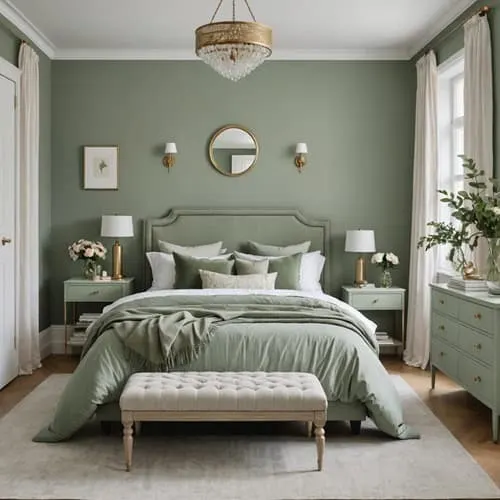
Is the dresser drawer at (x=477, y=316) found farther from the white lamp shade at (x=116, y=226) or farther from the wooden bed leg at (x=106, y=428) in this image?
the white lamp shade at (x=116, y=226)

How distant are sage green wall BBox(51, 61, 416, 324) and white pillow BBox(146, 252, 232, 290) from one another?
1.32 ft

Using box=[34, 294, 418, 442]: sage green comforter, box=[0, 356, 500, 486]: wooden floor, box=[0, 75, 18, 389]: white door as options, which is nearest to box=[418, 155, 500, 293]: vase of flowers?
box=[0, 356, 500, 486]: wooden floor

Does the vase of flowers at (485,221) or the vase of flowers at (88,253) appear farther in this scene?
the vase of flowers at (88,253)

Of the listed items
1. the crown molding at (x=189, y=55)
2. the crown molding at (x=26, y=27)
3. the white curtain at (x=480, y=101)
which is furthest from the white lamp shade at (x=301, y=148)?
the crown molding at (x=26, y=27)

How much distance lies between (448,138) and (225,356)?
3.35 metres

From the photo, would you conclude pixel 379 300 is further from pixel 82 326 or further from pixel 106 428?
pixel 106 428

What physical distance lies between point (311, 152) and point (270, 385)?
12.0 feet

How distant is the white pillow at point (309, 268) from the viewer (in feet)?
21.0

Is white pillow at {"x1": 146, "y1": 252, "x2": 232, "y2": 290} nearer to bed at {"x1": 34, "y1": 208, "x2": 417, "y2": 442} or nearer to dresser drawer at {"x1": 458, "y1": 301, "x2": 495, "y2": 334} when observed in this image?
bed at {"x1": 34, "y1": 208, "x2": 417, "y2": 442}

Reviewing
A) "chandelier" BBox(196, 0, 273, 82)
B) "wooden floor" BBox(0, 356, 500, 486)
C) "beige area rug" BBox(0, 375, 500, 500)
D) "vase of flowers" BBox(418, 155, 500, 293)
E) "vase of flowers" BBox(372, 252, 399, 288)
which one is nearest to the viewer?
"beige area rug" BBox(0, 375, 500, 500)

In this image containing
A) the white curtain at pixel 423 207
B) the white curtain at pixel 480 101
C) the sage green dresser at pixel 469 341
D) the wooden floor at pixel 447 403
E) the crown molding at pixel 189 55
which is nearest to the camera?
the wooden floor at pixel 447 403

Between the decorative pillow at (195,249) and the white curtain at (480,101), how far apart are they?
96.8 inches

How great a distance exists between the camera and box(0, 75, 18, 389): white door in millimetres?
5602

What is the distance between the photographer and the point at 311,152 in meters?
7.04
